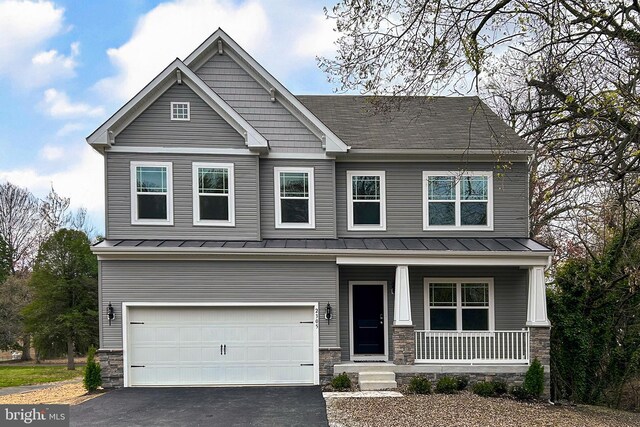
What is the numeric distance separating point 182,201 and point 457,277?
301 inches

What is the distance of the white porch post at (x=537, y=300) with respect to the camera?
1153 centimetres

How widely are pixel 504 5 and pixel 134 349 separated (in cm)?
1075

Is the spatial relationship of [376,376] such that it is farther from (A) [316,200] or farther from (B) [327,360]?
(A) [316,200]

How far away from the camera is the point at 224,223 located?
12.0 metres

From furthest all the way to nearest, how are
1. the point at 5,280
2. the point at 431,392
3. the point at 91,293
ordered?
the point at 5,280 → the point at 91,293 → the point at 431,392

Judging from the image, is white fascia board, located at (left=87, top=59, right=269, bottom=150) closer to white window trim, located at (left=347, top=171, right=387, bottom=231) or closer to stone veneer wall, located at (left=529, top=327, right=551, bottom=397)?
white window trim, located at (left=347, top=171, right=387, bottom=231)

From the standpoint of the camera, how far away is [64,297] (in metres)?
20.7

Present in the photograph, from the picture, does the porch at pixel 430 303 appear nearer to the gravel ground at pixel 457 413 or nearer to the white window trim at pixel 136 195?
the gravel ground at pixel 457 413

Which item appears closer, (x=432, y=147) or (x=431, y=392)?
(x=431, y=392)

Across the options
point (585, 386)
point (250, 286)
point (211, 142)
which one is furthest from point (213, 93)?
point (585, 386)

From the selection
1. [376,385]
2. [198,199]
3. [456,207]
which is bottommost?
[376,385]

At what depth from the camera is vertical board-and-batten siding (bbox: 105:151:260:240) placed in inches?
464

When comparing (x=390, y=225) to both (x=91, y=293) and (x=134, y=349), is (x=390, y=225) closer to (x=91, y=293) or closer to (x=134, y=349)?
(x=134, y=349)

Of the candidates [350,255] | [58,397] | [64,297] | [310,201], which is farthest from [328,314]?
[64,297]
